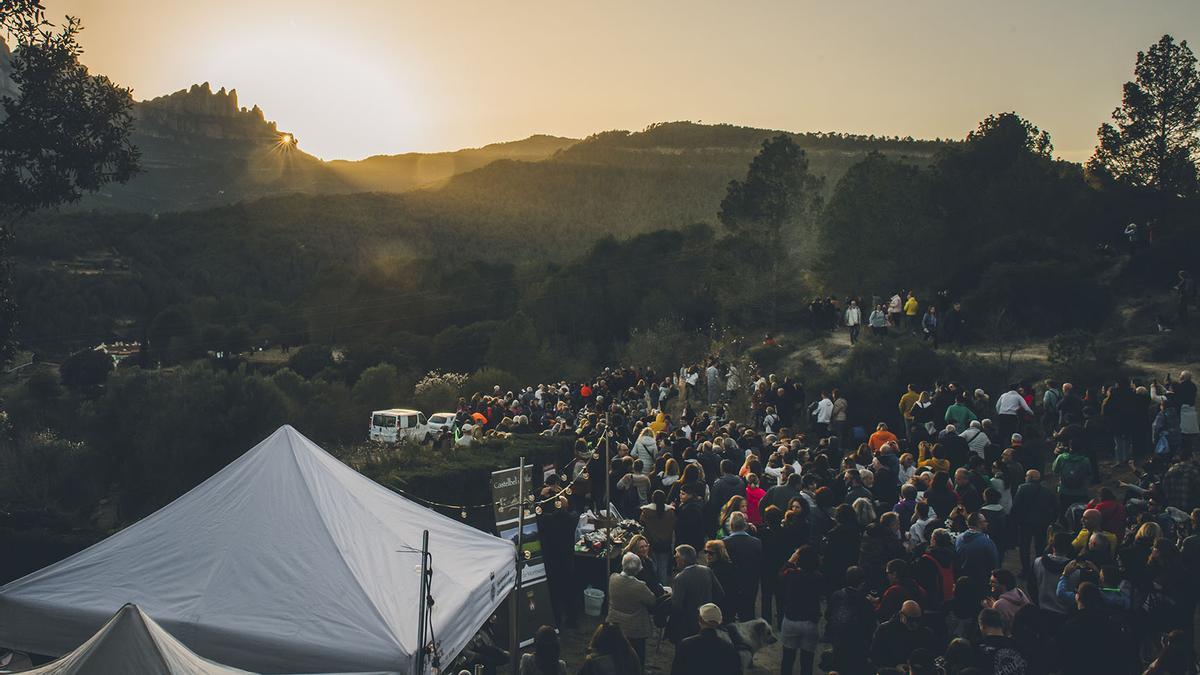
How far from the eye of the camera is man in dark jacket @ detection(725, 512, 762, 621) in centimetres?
930

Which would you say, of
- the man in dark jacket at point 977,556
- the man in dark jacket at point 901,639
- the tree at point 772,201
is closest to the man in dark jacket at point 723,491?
the man in dark jacket at point 977,556

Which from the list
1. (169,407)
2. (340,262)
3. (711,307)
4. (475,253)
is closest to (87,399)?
(169,407)

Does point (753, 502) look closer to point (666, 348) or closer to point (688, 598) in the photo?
point (688, 598)

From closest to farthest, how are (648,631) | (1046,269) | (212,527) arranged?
(212,527), (648,631), (1046,269)

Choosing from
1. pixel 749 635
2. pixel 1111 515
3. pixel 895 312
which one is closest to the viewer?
pixel 749 635

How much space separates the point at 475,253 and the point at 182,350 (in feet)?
135

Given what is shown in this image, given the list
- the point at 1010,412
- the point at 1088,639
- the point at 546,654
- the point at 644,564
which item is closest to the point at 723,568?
the point at 644,564

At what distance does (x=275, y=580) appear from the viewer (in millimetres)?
7555

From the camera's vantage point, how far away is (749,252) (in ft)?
159

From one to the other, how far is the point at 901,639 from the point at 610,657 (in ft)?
7.34

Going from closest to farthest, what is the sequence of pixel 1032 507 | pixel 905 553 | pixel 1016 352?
pixel 905 553, pixel 1032 507, pixel 1016 352

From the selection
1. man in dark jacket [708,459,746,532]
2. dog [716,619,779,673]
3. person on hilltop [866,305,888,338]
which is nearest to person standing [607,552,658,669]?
dog [716,619,779,673]

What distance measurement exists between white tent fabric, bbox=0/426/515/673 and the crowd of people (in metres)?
1.28

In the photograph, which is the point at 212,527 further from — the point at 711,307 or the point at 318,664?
the point at 711,307
